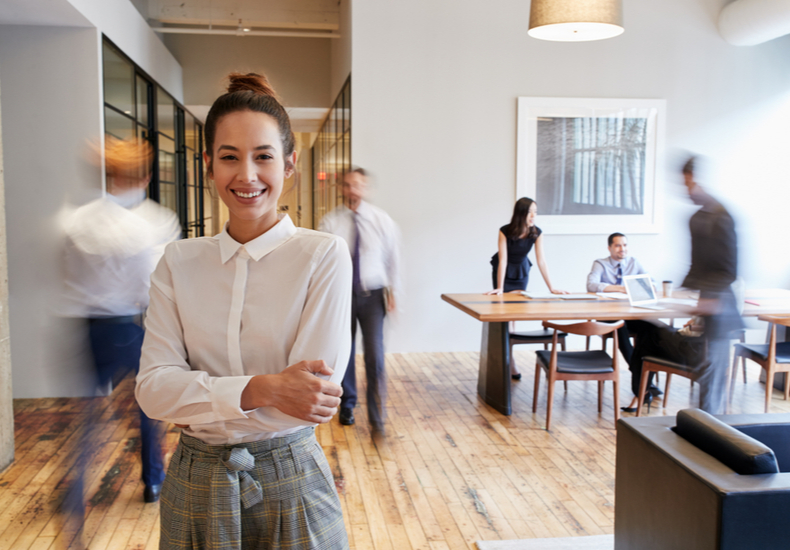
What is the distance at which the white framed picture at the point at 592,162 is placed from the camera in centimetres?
664

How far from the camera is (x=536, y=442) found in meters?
4.06

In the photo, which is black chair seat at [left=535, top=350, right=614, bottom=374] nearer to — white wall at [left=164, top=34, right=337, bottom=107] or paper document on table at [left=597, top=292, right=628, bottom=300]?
paper document on table at [left=597, top=292, right=628, bottom=300]

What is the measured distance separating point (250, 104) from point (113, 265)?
2.12m

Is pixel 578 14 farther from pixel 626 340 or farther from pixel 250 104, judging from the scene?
pixel 250 104

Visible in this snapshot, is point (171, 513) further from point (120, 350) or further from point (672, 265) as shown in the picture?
point (672, 265)

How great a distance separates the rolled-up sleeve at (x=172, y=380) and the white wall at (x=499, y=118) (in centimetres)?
550

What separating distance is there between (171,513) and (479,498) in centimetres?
241

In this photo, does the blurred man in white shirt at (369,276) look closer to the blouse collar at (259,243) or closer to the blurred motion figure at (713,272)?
the blurred motion figure at (713,272)

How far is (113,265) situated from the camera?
2.91 meters

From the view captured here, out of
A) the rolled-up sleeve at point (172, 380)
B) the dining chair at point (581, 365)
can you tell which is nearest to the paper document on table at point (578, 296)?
the dining chair at point (581, 365)

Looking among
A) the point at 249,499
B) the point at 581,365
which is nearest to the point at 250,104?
the point at 249,499

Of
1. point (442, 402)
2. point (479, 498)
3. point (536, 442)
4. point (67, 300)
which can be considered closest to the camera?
point (67, 300)

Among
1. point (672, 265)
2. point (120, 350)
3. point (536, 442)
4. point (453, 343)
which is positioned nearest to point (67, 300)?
point (120, 350)

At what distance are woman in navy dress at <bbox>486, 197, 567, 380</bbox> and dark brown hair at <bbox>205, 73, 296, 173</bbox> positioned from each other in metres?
4.37
